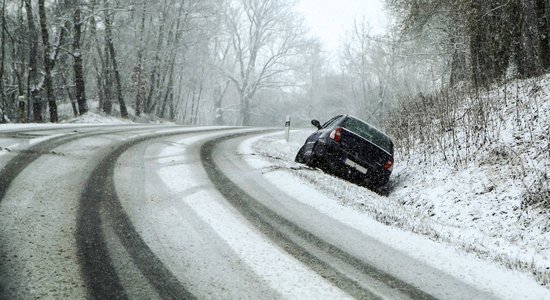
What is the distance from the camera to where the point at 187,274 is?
331 cm

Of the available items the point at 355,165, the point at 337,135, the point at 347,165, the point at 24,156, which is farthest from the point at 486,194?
the point at 24,156

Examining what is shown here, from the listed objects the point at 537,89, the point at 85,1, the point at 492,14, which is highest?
the point at 85,1

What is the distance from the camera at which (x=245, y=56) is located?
41219 mm

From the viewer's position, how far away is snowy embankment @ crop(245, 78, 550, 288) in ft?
17.4

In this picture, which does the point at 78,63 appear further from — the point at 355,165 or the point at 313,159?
the point at 355,165

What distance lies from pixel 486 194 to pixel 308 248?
4.56 m

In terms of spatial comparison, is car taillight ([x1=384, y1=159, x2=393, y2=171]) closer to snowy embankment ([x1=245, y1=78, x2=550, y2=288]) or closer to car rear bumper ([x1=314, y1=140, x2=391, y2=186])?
car rear bumper ([x1=314, y1=140, x2=391, y2=186])

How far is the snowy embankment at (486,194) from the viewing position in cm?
529

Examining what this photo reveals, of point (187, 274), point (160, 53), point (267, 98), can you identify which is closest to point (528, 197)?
point (187, 274)

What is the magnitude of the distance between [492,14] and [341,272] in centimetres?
1065

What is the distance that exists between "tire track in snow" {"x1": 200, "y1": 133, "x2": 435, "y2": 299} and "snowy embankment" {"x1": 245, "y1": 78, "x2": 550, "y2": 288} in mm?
1336

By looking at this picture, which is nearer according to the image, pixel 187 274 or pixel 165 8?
pixel 187 274

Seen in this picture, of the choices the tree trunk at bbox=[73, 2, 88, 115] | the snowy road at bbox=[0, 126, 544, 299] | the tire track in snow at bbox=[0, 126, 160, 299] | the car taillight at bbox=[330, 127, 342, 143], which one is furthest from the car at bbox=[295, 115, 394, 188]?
the tree trunk at bbox=[73, 2, 88, 115]

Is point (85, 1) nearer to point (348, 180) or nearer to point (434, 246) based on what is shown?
point (348, 180)
